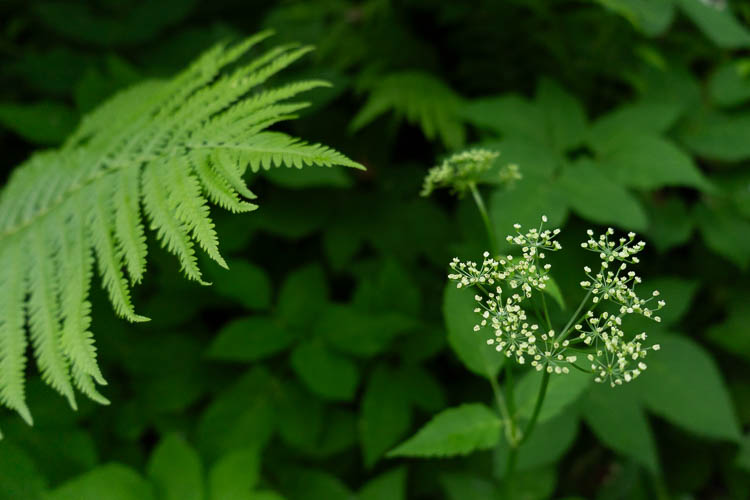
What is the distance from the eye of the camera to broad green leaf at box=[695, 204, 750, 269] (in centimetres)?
209

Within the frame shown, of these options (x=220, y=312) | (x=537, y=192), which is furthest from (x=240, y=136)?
(x=220, y=312)

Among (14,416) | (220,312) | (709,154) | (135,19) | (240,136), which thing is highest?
(135,19)

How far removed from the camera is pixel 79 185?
154 cm

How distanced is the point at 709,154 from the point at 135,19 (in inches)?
86.4

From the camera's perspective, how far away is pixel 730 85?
90.1 inches

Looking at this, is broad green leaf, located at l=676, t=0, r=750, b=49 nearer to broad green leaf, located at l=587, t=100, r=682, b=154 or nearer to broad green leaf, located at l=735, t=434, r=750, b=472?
broad green leaf, located at l=587, t=100, r=682, b=154

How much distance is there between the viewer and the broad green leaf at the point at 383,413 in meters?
1.76

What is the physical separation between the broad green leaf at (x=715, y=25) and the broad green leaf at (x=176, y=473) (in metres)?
2.05

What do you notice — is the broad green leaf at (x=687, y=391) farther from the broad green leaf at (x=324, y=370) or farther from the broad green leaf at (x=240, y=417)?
the broad green leaf at (x=240, y=417)

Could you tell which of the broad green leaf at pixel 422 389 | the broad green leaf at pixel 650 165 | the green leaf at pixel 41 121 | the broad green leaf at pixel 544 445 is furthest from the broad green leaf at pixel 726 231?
the green leaf at pixel 41 121

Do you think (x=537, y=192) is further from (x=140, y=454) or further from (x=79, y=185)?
(x=140, y=454)

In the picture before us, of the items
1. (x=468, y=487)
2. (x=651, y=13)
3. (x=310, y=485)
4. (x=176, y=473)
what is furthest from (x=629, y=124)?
(x=176, y=473)

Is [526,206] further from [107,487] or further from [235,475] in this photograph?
[107,487]

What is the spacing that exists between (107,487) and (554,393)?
109 cm
